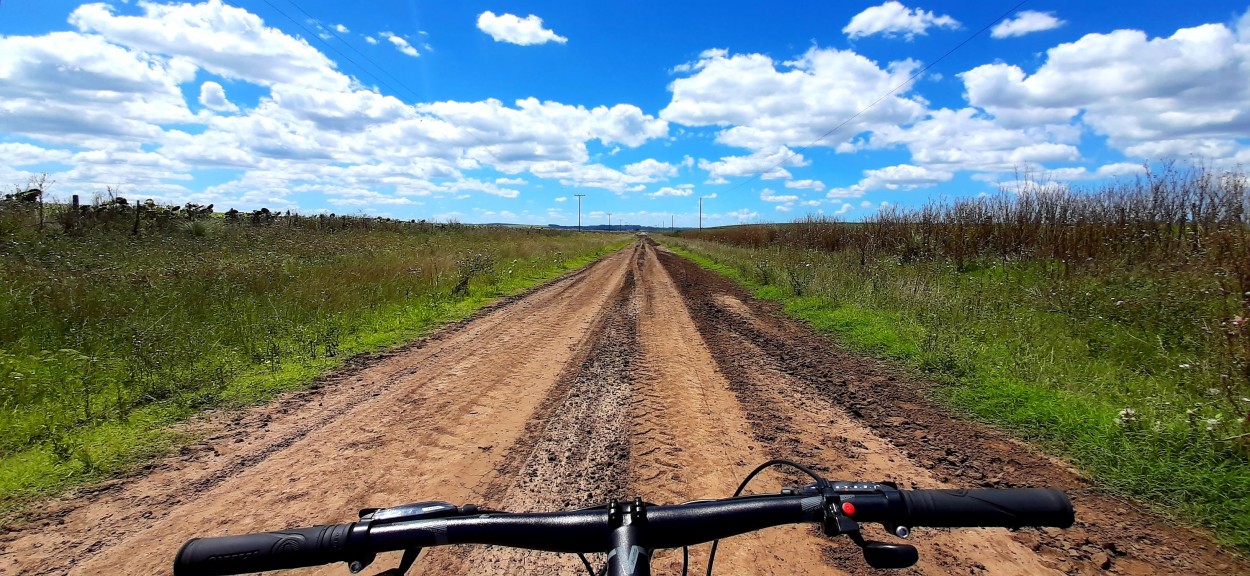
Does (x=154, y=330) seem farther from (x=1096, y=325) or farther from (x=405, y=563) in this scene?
(x=1096, y=325)

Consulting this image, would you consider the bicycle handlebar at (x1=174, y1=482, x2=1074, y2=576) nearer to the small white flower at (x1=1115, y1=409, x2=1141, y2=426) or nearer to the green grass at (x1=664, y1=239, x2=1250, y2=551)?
the green grass at (x1=664, y1=239, x2=1250, y2=551)

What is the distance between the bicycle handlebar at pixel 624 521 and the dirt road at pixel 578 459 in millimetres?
1667

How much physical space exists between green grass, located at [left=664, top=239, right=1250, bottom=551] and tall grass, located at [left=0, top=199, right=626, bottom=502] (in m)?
7.17

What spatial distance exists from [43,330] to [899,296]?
504 inches

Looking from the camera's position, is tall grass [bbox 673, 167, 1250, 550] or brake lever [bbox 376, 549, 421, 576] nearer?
brake lever [bbox 376, 549, 421, 576]

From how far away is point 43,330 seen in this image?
6.88 meters

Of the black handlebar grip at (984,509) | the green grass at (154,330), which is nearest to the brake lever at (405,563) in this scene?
the black handlebar grip at (984,509)

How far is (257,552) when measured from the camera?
130 centimetres

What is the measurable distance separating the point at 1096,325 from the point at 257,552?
954 cm

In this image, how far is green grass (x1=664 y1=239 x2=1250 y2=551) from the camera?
12.6 ft

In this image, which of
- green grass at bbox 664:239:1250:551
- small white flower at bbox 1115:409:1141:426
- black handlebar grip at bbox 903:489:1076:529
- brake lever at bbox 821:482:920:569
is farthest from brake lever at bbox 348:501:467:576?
small white flower at bbox 1115:409:1141:426

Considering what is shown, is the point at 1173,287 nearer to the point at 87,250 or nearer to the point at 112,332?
the point at 112,332

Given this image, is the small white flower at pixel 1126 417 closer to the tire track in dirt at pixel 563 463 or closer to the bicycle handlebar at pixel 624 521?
the tire track in dirt at pixel 563 463

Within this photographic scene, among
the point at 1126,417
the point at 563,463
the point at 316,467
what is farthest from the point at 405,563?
the point at 1126,417
